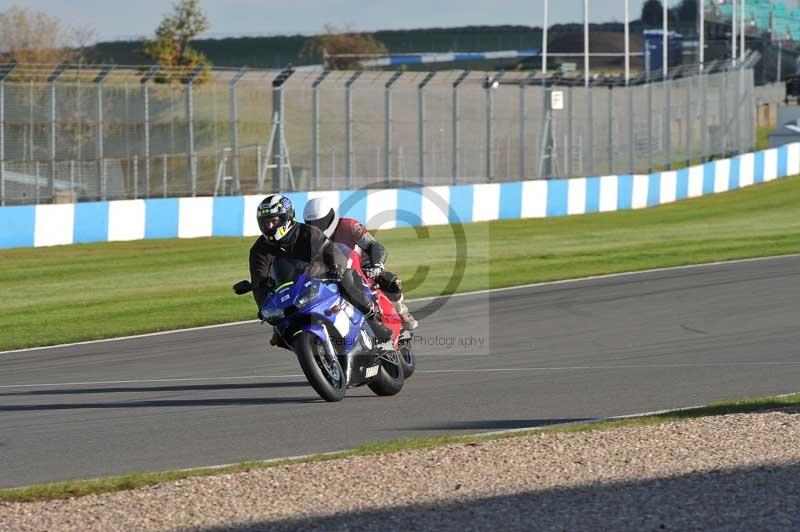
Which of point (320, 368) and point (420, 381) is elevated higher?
point (320, 368)

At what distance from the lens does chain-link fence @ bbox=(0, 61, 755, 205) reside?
26.7m

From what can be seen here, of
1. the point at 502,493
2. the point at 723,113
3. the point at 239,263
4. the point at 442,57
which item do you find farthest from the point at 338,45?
the point at 502,493

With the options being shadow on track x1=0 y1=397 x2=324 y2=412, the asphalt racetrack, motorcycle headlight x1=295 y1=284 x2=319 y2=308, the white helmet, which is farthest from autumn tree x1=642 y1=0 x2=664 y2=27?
motorcycle headlight x1=295 y1=284 x2=319 y2=308

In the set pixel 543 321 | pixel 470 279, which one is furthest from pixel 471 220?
pixel 543 321

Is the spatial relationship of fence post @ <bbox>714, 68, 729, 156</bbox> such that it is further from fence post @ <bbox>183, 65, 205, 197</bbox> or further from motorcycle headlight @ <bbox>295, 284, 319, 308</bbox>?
motorcycle headlight @ <bbox>295, 284, 319, 308</bbox>

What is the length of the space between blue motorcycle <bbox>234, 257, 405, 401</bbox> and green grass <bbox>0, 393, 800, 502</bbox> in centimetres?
132

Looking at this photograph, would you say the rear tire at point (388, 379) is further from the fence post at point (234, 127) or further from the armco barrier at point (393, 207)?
the fence post at point (234, 127)

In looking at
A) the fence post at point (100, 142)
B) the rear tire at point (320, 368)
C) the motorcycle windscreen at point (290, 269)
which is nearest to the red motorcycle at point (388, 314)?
the motorcycle windscreen at point (290, 269)

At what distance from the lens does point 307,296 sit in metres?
9.38

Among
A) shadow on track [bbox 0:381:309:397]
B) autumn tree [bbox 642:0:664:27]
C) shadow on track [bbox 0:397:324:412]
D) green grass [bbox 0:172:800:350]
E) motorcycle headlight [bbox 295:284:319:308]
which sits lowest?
green grass [bbox 0:172:800:350]

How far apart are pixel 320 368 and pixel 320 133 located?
81.7ft

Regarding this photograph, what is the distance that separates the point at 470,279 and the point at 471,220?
9.77 metres

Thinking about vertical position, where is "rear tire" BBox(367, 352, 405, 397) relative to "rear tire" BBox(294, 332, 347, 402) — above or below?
below

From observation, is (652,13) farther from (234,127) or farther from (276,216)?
(276,216)
